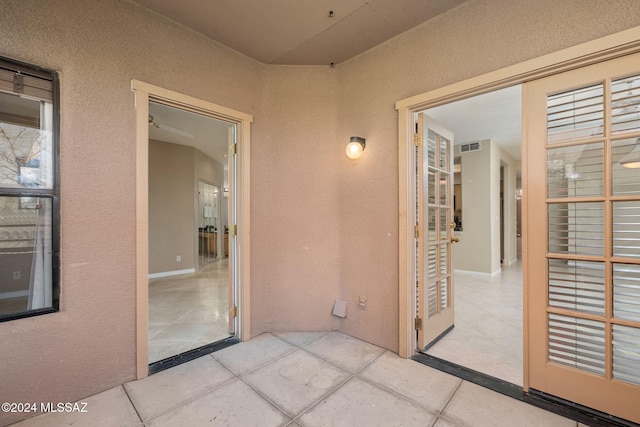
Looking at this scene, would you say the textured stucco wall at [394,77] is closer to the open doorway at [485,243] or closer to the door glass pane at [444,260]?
the open doorway at [485,243]

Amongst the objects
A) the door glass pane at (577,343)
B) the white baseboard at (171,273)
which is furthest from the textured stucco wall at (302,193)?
the white baseboard at (171,273)

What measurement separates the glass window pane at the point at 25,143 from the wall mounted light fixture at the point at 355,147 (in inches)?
85.6

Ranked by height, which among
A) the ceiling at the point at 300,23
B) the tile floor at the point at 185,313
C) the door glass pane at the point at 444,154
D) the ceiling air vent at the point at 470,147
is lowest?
the tile floor at the point at 185,313

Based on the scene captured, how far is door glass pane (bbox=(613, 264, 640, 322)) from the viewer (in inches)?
58.6

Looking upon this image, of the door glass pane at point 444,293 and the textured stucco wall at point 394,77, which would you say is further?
the door glass pane at point 444,293

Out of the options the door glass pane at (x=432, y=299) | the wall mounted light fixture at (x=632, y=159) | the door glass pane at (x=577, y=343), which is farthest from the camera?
the door glass pane at (x=432, y=299)

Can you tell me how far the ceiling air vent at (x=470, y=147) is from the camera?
5.31m

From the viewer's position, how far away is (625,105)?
1509mm

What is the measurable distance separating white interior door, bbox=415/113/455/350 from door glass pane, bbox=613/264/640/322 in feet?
3.66

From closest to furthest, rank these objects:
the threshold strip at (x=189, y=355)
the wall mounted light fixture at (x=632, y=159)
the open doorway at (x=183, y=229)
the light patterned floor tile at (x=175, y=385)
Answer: the wall mounted light fixture at (x=632, y=159)
the light patterned floor tile at (x=175, y=385)
the threshold strip at (x=189, y=355)
the open doorway at (x=183, y=229)

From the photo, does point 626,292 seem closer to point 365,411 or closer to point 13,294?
point 365,411

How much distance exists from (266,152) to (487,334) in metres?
2.92

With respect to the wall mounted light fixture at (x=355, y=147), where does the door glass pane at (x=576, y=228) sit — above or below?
below

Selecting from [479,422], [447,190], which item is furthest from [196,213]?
[479,422]
